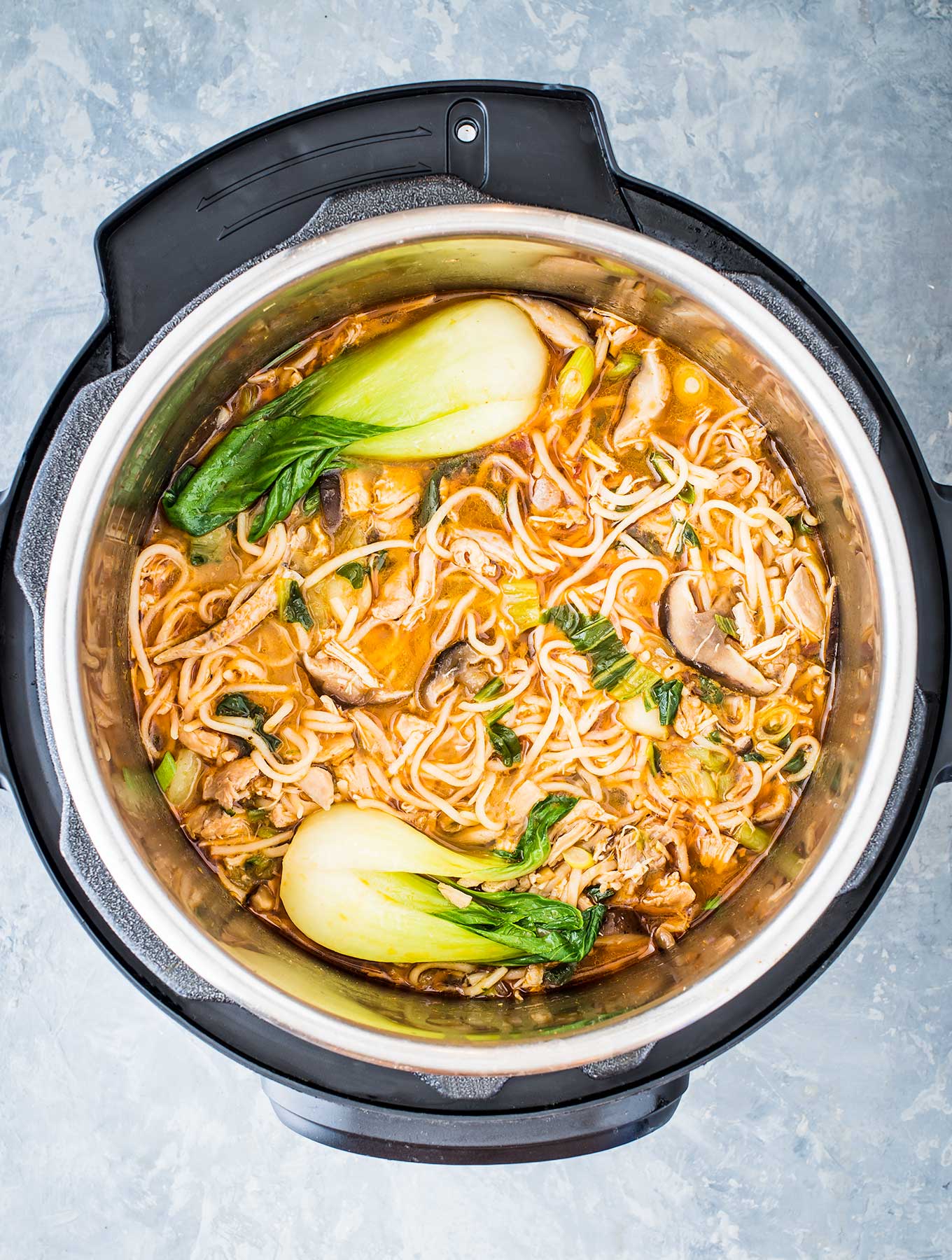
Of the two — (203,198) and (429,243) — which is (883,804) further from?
(203,198)

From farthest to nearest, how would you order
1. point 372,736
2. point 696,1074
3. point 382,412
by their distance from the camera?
point 696,1074
point 372,736
point 382,412

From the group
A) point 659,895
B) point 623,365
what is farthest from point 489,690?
point 623,365

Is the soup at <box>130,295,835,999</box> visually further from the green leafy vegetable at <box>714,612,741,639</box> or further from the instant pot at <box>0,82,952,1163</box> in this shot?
the instant pot at <box>0,82,952,1163</box>

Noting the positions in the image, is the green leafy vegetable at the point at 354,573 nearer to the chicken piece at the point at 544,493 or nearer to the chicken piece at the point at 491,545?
the chicken piece at the point at 491,545

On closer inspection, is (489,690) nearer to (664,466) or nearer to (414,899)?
(414,899)

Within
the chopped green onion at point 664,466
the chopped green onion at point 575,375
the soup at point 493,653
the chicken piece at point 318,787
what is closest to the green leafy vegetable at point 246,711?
the soup at point 493,653

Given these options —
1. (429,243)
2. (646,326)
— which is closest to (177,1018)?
(429,243)
